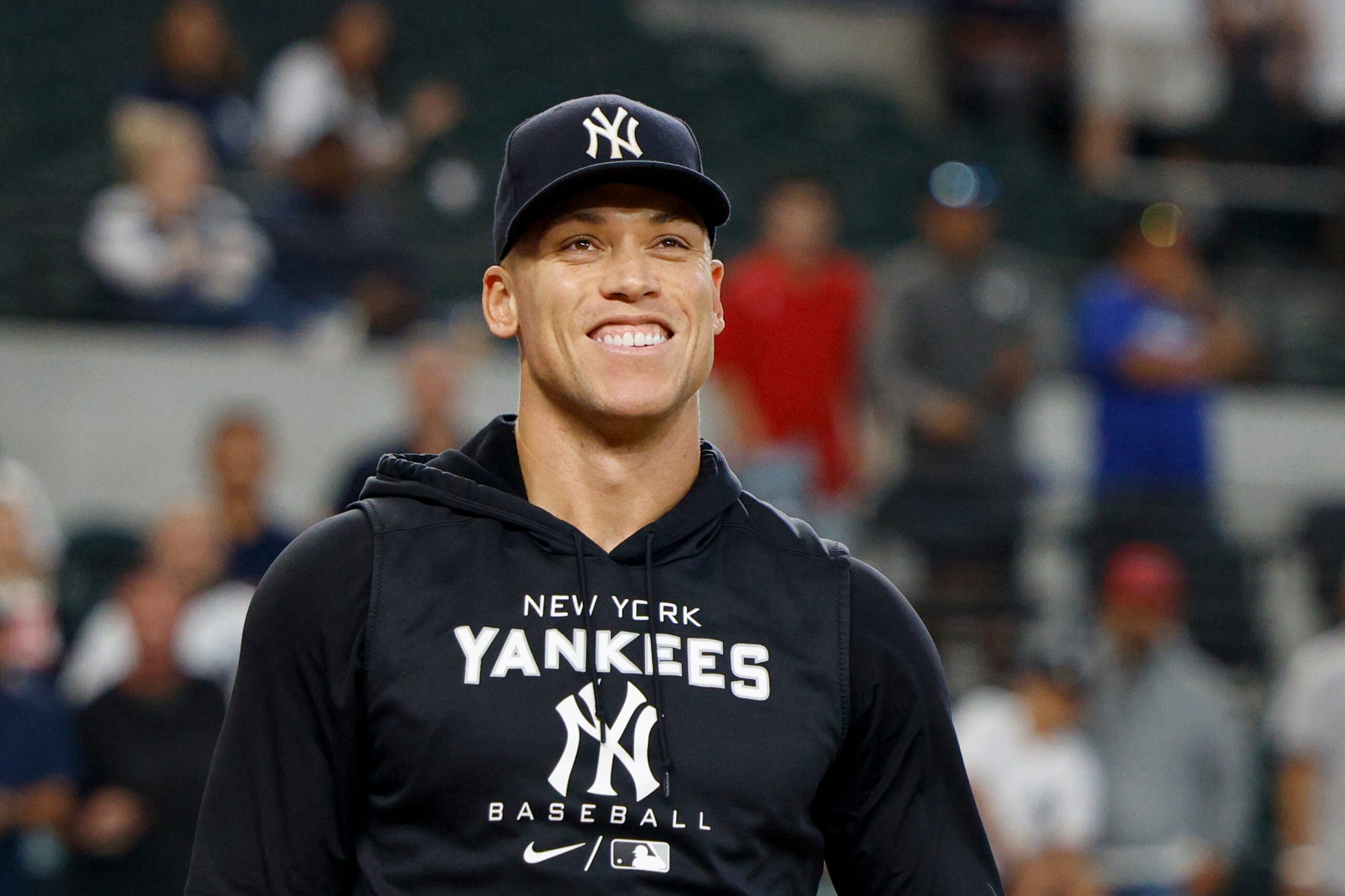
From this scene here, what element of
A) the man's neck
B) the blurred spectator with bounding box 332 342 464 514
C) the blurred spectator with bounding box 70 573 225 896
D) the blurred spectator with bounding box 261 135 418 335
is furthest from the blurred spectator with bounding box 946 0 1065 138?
the man's neck

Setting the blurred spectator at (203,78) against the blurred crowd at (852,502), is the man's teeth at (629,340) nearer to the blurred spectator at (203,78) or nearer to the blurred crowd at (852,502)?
the blurred crowd at (852,502)

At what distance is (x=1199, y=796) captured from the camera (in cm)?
674

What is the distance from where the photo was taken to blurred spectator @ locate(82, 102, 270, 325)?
7.43m

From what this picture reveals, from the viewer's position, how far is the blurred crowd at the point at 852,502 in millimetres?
5910

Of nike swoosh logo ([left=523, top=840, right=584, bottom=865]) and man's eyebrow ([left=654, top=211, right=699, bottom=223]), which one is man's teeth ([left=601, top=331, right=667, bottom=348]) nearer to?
man's eyebrow ([left=654, top=211, right=699, bottom=223])

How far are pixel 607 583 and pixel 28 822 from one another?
12.7 ft

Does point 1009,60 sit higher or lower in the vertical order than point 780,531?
higher

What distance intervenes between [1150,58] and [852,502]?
6700mm

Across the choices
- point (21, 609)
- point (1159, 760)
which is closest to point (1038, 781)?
point (1159, 760)

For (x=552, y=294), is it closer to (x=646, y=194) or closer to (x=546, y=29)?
(x=646, y=194)

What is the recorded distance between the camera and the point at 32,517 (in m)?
6.57

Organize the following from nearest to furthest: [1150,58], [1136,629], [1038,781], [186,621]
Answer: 1. [186,621]
2. [1038,781]
3. [1136,629]
4. [1150,58]

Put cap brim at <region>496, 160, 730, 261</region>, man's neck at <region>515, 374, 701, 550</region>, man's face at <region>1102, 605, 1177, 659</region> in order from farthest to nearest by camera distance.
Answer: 1. man's face at <region>1102, 605, 1177, 659</region>
2. man's neck at <region>515, 374, 701, 550</region>
3. cap brim at <region>496, 160, 730, 261</region>

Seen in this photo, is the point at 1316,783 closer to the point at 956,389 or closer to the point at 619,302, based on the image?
the point at 956,389
